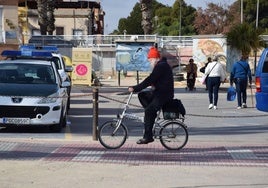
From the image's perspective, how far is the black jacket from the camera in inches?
427

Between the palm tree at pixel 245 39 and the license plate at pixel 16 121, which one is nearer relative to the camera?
the license plate at pixel 16 121

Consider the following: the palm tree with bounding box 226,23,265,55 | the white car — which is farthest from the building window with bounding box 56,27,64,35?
the white car

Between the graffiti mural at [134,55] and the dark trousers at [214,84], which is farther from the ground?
the graffiti mural at [134,55]

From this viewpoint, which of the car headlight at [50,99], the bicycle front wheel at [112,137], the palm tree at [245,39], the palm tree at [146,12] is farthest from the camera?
the palm tree at [146,12]

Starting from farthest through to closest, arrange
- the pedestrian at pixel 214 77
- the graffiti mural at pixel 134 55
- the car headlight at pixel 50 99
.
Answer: the graffiti mural at pixel 134 55, the pedestrian at pixel 214 77, the car headlight at pixel 50 99

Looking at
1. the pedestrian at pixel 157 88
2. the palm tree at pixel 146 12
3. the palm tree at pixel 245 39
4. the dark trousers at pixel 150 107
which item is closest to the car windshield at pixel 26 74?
the dark trousers at pixel 150 107

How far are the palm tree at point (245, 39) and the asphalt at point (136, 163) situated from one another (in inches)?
882

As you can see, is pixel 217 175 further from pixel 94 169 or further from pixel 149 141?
pixel 149 141

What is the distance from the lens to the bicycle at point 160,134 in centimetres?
1112

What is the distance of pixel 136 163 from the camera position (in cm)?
958

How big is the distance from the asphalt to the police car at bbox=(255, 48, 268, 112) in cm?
96

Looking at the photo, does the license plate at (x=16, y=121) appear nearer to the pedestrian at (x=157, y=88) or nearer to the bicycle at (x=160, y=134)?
the bicycle at (x=160, y=134)

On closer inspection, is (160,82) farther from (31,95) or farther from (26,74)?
(26,74)

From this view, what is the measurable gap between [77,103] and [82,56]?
31.2 feet
